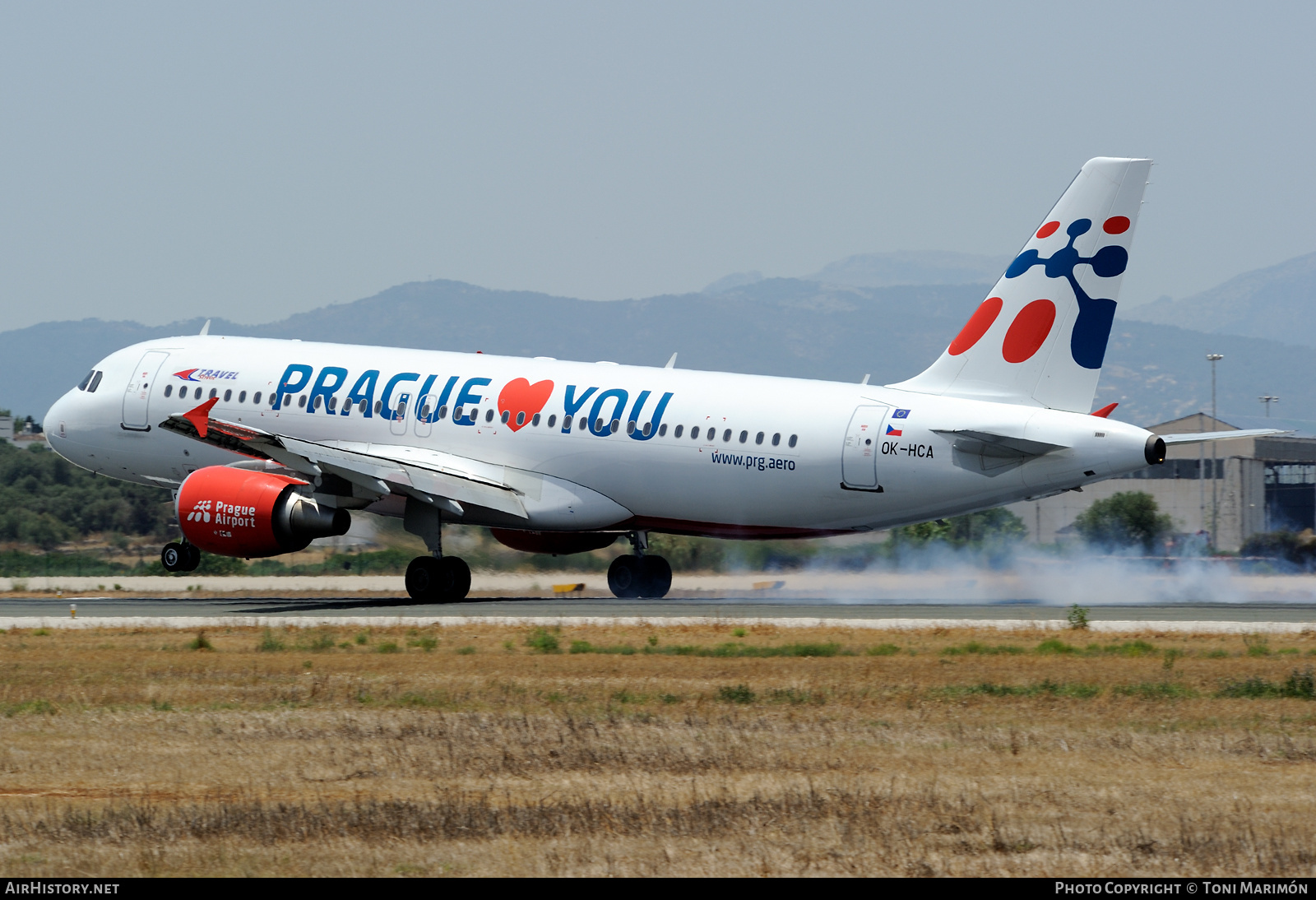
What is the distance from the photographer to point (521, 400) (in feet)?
128

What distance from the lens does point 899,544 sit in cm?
4725

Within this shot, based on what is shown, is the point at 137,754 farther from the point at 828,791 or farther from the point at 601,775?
the point at 828,791

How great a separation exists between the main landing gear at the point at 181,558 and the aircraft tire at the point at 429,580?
620 centimetres

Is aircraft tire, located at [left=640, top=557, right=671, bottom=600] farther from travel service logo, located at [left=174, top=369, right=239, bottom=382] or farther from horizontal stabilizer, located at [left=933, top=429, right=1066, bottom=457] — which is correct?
travel service logo, located at [left=174, top=369, right=239, bottom=382]

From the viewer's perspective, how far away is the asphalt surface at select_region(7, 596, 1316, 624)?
33.3 m

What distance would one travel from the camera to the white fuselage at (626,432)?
113 feet

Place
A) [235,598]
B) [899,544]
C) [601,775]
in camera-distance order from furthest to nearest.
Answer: [899,544], [235,598], [601,775]

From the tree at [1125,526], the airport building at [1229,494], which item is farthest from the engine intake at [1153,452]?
the airport building at [1229,494]

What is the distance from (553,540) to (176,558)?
9.54m

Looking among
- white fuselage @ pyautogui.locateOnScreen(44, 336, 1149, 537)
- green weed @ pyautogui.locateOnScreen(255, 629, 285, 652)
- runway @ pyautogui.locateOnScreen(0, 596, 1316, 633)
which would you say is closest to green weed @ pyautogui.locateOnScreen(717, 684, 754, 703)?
green weed @ pyautogui.locateOnScreen(255, 629, 285, 652)

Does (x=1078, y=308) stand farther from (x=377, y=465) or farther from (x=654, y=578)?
(x=377, y=465)

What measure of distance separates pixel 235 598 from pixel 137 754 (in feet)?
90.3

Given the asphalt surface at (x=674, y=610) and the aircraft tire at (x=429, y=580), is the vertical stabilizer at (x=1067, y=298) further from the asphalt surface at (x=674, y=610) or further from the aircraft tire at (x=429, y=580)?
the aircraft tire at (x=429, y=580)
